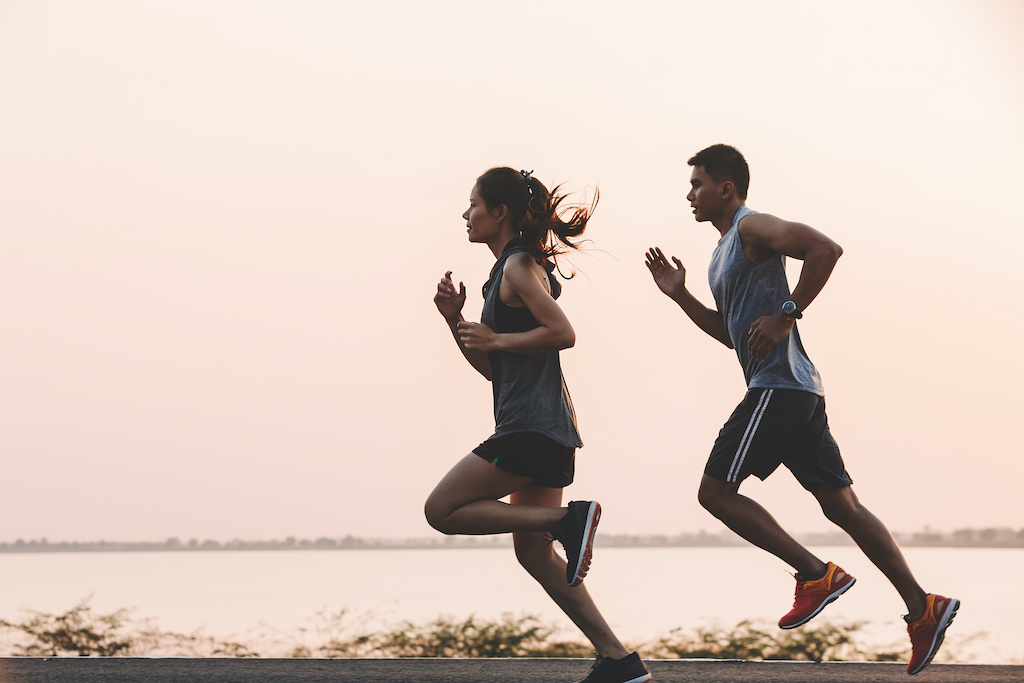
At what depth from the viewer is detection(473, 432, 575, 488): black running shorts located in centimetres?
302

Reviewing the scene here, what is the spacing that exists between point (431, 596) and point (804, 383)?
114 inches

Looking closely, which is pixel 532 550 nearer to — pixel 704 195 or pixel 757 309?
pixel 757 309

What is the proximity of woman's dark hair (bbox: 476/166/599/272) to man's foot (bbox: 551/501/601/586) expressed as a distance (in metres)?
0.97

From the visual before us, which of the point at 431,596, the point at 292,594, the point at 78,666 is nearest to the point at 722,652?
the point at 431,596

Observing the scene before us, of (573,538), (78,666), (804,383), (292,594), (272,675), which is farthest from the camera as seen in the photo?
(292,594)

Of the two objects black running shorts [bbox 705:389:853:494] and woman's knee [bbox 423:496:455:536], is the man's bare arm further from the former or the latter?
woman's knee [bbox 423:496:455:536]

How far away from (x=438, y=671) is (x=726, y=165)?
8.97 ft

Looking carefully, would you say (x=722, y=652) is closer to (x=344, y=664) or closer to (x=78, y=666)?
(x=344, y=664)

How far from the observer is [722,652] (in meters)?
5.03

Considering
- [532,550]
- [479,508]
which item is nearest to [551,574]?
[532,550]

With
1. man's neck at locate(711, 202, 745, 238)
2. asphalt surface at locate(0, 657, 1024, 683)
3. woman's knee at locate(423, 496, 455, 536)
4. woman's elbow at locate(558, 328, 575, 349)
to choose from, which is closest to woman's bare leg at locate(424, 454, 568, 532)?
woman's knee at locate(423, 496, 455, 536)

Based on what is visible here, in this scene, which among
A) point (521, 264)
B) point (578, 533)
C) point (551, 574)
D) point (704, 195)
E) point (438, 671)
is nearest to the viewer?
point (578, 533)

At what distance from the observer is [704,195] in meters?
3.45

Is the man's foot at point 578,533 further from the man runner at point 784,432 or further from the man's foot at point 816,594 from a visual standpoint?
the man's foot at point 816,594
